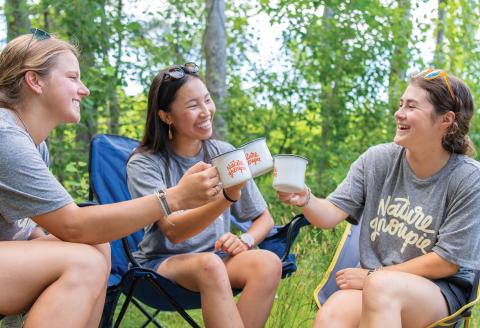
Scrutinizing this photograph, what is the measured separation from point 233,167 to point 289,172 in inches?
7.2

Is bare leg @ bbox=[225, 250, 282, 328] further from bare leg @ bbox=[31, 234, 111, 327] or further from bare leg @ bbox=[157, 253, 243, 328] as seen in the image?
bare leg @ bbox=[31, 234, 111, 327]

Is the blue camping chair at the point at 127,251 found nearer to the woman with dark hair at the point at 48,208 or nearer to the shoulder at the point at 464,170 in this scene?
the woman with dark hair at the point at 48,208

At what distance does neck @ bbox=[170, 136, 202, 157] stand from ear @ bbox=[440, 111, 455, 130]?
90 centimetres

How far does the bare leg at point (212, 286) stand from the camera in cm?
216

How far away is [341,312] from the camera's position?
2.04 metres

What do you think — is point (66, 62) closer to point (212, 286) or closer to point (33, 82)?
point (33, 82)

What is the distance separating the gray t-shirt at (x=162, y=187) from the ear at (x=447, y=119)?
776 mm

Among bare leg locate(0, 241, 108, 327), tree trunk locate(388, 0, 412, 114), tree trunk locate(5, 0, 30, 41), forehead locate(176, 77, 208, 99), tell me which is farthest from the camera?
tree trunk locate(388, 0, 412, 114)

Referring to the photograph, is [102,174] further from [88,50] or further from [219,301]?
[88,50]

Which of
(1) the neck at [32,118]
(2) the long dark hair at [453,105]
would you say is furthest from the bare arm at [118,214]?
(2) the long dark hair at [453,105]

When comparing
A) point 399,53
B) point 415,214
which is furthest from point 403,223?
point 399,53

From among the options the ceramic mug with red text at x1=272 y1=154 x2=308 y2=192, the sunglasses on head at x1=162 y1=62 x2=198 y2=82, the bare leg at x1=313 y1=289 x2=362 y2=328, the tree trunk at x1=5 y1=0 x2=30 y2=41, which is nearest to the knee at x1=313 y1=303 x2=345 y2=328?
the bare leg at x1=313 y1=289 x2=362 y2=328

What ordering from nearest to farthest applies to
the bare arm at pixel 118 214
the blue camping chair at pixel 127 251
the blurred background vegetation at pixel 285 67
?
the bare arm at pixel 118 214, the blue camping chair at pixel 127 251, the blurred background vegetation at pixel 285 67

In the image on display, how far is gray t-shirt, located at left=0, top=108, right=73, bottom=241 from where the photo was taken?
177 centimetres
